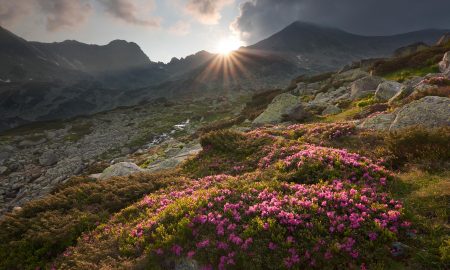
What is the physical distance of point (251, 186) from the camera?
12.0m

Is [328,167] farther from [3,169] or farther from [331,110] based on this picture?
[3,169]

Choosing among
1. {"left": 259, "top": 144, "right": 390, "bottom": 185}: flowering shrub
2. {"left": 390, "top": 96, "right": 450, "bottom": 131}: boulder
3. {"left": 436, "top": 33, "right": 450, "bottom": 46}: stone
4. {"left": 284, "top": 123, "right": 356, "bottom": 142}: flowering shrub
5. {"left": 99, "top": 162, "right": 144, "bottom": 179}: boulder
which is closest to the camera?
{"left": 259, "top": 144, "right": 390, "bottom": 185}: flowering shrub

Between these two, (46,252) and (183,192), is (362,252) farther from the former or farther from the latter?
(46,252)

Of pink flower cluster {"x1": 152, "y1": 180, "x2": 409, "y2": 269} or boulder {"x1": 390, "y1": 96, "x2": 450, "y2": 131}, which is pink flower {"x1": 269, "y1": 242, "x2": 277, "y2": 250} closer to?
pink flower cluster {"x1": 152, "y1": 180, "x2": 409, "y2": 269}

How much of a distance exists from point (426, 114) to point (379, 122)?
2826 millimetres

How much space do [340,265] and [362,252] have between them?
775mm

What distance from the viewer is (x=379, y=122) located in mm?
18203

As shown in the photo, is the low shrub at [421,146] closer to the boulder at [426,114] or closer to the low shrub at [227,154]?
the boulder at [426,114]

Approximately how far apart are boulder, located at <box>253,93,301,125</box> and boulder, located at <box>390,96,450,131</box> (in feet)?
42.4


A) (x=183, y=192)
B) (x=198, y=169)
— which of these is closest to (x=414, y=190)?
(x=183, y=192)

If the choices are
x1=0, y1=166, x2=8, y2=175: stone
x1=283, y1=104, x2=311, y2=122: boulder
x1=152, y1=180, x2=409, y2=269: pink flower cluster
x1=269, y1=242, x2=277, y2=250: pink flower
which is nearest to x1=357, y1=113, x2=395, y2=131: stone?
x1=152, y1=180, x2=409, y2=269: pink flower cluster

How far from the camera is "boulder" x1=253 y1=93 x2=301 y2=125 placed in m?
29.3

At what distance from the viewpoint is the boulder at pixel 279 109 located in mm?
29266

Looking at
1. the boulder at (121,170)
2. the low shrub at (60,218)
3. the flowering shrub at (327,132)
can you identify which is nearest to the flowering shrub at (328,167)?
the flowering shrub at (327,132)
